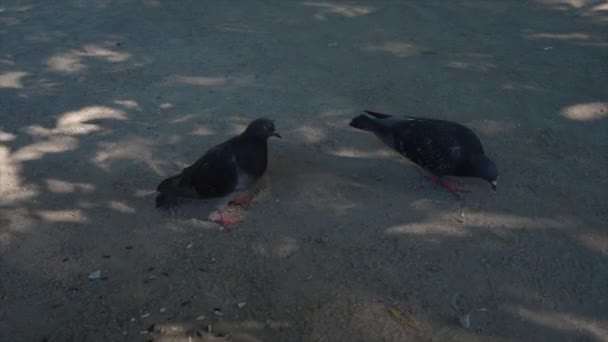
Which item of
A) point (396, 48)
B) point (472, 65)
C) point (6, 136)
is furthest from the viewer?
point (396, 48)

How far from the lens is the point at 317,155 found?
5.21 meters

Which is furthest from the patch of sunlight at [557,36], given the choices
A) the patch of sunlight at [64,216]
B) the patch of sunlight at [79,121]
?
the patch of sunlight at [64,216]

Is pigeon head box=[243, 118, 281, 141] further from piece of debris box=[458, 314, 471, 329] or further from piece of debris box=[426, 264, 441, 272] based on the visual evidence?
piece of debris box=[458, 314, 471, 329]

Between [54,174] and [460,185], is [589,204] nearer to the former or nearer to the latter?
[460,185]

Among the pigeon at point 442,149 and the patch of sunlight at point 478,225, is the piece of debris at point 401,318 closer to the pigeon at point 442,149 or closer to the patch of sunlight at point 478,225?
the patch of sunlight at point 478,225

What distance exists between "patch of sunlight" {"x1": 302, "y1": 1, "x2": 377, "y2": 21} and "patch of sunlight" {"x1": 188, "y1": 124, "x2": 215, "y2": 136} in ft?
10.8

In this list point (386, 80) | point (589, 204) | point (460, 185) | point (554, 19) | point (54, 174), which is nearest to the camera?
point (589, 204)

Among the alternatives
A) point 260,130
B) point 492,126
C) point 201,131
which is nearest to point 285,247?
point 260,130

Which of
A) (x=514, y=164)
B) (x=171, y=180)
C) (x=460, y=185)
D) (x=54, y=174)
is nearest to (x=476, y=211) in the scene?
(x=460, y=185)

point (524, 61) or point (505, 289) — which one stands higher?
point (524, 61)

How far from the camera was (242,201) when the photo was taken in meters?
4.74

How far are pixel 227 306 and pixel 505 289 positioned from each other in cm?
199

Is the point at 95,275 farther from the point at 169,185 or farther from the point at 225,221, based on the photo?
the point at 225,221

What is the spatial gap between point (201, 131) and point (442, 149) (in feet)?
8.33
